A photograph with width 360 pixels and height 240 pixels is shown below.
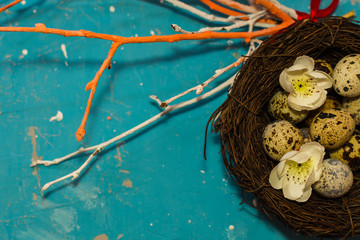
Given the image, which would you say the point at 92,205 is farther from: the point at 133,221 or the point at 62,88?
the point at 62,88

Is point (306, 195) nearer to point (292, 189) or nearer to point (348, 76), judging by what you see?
point (292, 189)

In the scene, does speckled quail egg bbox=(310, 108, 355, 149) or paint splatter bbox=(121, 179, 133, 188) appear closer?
speckled quail egg bbox=(310, 108, 355, 149)

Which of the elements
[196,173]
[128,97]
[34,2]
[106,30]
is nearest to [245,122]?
[196,173]

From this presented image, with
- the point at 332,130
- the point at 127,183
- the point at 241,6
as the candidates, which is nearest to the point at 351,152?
the point at 332,130

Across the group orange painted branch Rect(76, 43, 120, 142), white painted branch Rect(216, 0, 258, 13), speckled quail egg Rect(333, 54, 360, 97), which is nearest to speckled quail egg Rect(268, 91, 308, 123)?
speckled quail egg Rect(333, 54, 360, 97)

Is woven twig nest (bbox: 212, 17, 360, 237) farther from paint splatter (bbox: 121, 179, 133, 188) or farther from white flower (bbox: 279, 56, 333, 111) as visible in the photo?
paint splatter (bbox: 121, 179, 133, 188)

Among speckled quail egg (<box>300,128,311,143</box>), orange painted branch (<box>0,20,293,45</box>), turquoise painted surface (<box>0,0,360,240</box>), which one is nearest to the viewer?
orange painted branch (<box>0,20,293,45</box>)

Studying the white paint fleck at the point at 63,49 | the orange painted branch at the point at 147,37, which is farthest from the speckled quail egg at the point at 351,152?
the white paint fleck at the point at 63,49
